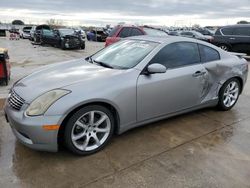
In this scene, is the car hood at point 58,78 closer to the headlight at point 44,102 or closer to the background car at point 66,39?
the headlight at point 44,102

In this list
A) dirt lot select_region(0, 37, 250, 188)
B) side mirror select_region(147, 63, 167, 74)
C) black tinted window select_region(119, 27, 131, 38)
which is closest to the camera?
dirt lot select_region(0, 37, 250, 188)

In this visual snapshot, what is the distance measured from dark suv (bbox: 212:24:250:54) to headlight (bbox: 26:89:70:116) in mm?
12195


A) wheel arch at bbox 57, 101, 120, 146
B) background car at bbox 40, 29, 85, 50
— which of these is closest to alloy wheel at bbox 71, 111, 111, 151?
wheel arch at bbox 57, 101, 120, 146

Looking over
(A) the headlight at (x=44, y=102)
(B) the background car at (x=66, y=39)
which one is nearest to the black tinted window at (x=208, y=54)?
(A) the headlight at (x=44, y=102)

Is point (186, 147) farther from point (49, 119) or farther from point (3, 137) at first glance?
point (3, 137)

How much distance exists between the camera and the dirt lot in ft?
9.20

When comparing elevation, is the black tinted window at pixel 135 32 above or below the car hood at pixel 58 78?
above

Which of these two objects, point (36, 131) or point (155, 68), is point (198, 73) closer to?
point (155, 68)

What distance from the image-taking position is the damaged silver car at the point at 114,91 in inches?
117

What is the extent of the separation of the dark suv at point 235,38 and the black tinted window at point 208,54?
954cm

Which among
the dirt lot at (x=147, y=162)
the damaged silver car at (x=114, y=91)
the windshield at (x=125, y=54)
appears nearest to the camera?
the dirt lot at (x=147, y=162)

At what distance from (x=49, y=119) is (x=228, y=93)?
11.3ft

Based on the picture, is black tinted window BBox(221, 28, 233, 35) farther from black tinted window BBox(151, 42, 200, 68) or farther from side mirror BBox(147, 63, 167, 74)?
side mirror BBox(147, 63, 167, 74)

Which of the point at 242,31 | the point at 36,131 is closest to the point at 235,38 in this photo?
the point at 242,31
